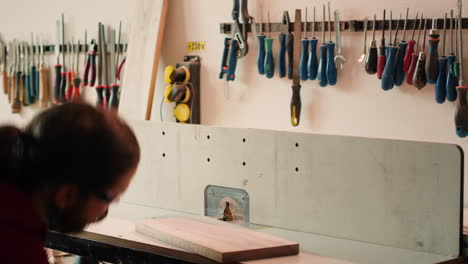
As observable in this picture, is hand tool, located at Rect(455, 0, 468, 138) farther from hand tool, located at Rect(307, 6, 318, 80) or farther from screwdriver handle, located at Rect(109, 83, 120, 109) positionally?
screwdriver handle, located at Rect(109, 83, 120, 109)

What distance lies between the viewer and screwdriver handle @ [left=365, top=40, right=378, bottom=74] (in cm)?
314

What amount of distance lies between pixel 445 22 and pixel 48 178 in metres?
2.21

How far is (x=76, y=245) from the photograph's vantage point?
6.63 ft

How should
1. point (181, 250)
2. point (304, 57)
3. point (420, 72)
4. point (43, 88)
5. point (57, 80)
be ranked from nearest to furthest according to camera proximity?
point (181, 250)
point (420, 72)
point (304, 57)
point (57, 80)
point (43, 88)

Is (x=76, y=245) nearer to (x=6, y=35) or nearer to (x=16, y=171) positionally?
(x=16, y=171)

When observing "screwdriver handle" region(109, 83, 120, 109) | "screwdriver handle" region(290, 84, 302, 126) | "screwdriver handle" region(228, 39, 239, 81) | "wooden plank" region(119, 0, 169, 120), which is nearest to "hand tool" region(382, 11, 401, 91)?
"screwdriver handle" region(290, 84, 302, 126)

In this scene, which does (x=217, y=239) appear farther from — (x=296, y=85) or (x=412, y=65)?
(x=296, y=85)

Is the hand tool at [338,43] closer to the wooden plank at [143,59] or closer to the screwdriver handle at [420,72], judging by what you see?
the screwdriver handle at [420,72]

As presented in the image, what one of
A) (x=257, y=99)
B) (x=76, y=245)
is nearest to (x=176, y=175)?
(x=76, y=245)

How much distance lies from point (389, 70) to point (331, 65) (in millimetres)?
315

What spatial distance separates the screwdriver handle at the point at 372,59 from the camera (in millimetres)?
3137

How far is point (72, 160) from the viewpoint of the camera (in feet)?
3.79

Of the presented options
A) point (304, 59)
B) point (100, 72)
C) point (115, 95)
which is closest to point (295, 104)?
point (304, 59)

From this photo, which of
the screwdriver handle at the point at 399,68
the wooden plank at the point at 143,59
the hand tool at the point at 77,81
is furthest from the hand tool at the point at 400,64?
the hand tool at the point at 77,81
